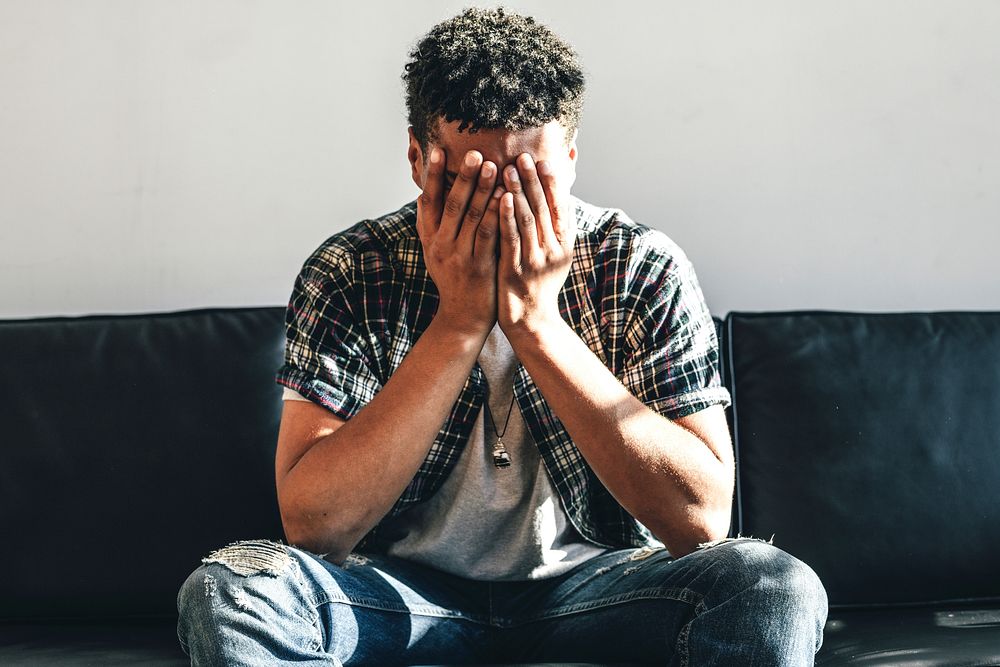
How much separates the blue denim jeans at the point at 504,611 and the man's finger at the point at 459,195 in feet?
1.43

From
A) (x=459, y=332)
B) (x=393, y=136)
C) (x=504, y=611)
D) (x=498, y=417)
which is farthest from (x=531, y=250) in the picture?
(x=393, y=136)

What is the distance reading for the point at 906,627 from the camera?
1.46 metres

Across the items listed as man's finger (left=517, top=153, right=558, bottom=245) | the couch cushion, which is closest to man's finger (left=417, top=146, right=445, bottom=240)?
man's finger (left=517, top=153, right=558, bottom=245)

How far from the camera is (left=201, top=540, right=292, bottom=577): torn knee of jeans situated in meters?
1.07

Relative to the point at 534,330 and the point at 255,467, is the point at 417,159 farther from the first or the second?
the point at 255,467

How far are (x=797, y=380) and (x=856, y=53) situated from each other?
0.71m

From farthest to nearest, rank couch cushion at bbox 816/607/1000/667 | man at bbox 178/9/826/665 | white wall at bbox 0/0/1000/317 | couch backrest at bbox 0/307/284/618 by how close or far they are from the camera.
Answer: white wall at bbox 0/0/1000/317 → couch backrest at bbox 0/307/284/618 → couch cushion at bbox 816/607/1000/667 → man at bbox 178/9/826/665

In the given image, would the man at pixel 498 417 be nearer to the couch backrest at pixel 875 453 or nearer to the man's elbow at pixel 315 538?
the man's elbow at pixel 315 538

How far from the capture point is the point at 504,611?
52.6 inches

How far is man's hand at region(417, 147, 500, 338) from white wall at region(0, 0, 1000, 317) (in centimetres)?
67

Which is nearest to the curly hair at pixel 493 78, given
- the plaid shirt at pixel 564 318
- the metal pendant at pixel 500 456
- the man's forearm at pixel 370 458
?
the plaid shirt at pixel 564 318

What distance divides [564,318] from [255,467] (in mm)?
548

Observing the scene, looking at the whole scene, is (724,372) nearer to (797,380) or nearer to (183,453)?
(797,380)

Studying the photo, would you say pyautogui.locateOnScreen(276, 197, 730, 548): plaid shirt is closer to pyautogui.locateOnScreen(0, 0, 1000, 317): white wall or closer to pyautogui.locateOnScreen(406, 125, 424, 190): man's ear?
pyautogui.locateOnScreen(406, 125, 424, 190): man's ear
